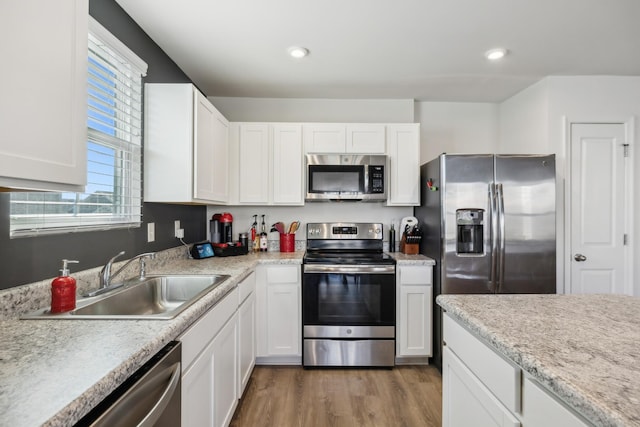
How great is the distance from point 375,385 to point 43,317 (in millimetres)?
2062

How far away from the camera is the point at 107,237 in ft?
5.54

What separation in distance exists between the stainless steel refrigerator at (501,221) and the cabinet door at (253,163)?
152cm

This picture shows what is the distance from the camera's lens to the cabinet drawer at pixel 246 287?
6.65 ft

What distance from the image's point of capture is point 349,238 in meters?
3.12

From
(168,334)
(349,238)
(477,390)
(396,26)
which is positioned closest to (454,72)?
(396,26)

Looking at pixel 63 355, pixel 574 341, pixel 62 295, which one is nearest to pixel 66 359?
pixel 63 355

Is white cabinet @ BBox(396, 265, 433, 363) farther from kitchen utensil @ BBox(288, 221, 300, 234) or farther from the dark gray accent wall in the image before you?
the dark gray accent wall

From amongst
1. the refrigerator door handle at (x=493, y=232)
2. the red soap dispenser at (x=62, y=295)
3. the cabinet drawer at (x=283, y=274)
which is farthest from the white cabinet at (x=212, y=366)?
the refrigerator door handle at (x=493, y=232)

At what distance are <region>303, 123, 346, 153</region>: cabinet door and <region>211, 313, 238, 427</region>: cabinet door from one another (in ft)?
5.38

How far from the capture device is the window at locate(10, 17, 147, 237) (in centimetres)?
131

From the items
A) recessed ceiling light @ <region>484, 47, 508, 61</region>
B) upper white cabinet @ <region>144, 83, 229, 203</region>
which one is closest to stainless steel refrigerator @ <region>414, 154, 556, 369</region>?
recessed ceiling light @ <region>484, 47, 508, 61</region>

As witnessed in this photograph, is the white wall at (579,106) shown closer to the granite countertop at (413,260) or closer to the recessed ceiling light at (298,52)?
the granite countertop at (413,260)

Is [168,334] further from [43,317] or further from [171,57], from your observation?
[171,57]

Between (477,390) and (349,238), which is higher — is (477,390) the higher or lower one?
the lower one
